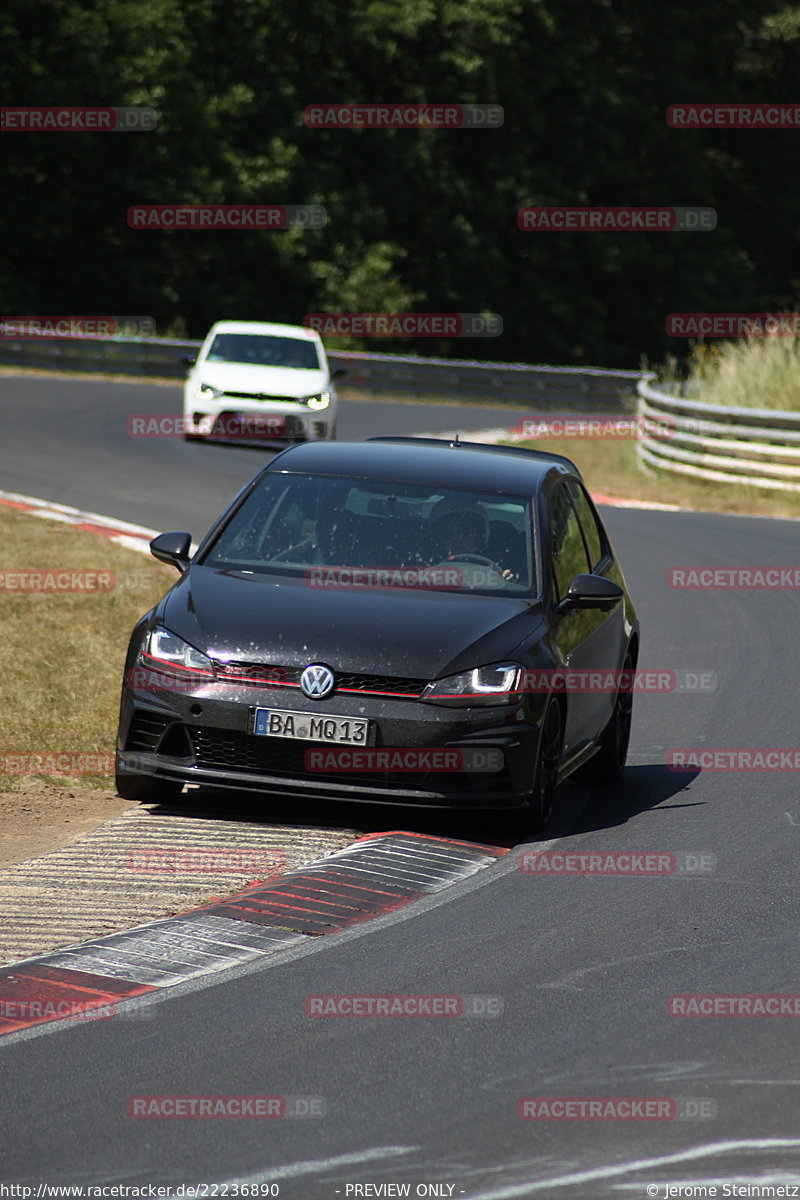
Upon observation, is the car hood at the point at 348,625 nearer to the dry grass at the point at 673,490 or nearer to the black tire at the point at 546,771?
the black tire at the point at 546,771

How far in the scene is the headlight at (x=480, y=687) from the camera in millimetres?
8297

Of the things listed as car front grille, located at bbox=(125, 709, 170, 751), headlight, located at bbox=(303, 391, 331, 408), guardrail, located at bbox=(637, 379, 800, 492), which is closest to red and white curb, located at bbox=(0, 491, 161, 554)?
headlight, located at bbox=(303, 391, 331, 408)

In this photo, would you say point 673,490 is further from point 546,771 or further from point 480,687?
point 480,687

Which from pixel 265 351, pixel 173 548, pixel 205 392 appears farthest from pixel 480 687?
pixel 265 351

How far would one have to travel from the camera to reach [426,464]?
9812 mm

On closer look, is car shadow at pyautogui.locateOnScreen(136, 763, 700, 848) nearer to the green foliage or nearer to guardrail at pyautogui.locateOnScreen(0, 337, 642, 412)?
guardrail at pyautogui.locateOnScreen(0, 337, 642, 412)

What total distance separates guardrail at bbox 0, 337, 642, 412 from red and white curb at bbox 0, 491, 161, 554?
1735 centimetres

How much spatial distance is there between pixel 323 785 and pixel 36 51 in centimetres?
4440

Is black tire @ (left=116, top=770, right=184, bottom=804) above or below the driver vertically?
below

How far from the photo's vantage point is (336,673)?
8297 mm

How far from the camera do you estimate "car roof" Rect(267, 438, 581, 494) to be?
9.65 meters

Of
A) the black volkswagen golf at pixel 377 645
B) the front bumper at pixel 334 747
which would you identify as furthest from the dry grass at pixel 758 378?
the front bumper at pixel 334 747

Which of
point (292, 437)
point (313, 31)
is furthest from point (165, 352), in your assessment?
point (313, 31)

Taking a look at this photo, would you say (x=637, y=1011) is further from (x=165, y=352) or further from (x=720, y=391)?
(x=165, y=352)
